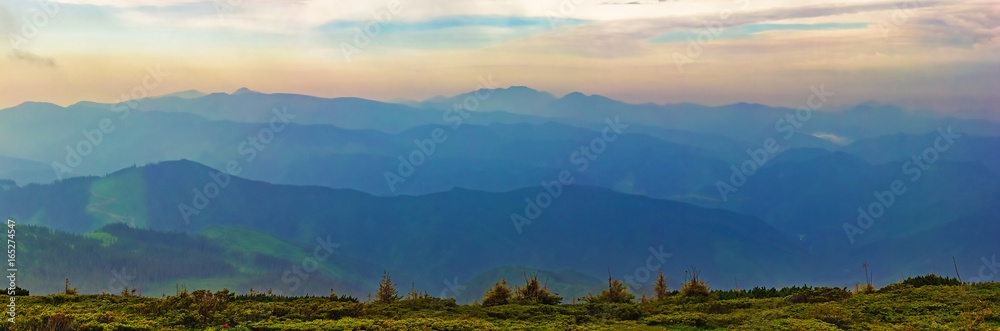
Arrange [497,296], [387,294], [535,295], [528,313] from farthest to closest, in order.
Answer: [535,295] → [387,294] → [497,296] → [528,313]

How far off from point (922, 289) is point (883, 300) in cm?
201

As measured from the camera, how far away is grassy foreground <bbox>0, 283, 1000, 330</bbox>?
16.5m

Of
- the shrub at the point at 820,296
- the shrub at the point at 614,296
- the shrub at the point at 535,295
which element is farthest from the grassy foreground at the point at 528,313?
the shrub at the point at 535,295

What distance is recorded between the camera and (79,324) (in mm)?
15781

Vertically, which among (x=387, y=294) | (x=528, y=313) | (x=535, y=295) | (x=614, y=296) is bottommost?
(x=528, y=313)

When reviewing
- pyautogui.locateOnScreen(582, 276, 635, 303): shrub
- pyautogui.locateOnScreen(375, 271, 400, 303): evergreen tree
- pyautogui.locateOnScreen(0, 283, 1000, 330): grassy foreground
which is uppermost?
pyautogui.locateOnScreen(375, 271, 400, 303): evergreen tree

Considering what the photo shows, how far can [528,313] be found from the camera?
20141mm

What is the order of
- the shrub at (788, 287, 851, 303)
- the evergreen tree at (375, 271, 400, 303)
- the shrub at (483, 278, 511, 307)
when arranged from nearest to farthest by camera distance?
the shrub at (788, 287, 851, 303) < the shrub at (483, 278, 511, 307) < the evergreen tree at (375, 271, 400, 303)

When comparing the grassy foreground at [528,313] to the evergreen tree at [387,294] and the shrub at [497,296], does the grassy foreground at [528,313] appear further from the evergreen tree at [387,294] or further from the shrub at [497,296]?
the shrub at [497,296]

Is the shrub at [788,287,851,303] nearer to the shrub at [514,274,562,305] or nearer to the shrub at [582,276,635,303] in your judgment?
the shrub at [582,276,635,303]

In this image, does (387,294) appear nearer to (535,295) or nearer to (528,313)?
(535,295)

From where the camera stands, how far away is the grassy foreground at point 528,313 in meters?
16.5

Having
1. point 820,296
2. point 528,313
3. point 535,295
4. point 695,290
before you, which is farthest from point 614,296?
point 820,296

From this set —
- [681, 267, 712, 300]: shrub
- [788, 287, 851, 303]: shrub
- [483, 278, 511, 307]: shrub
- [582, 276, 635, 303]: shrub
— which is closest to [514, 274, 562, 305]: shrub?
[483, 278, 511, 307]: shrub
